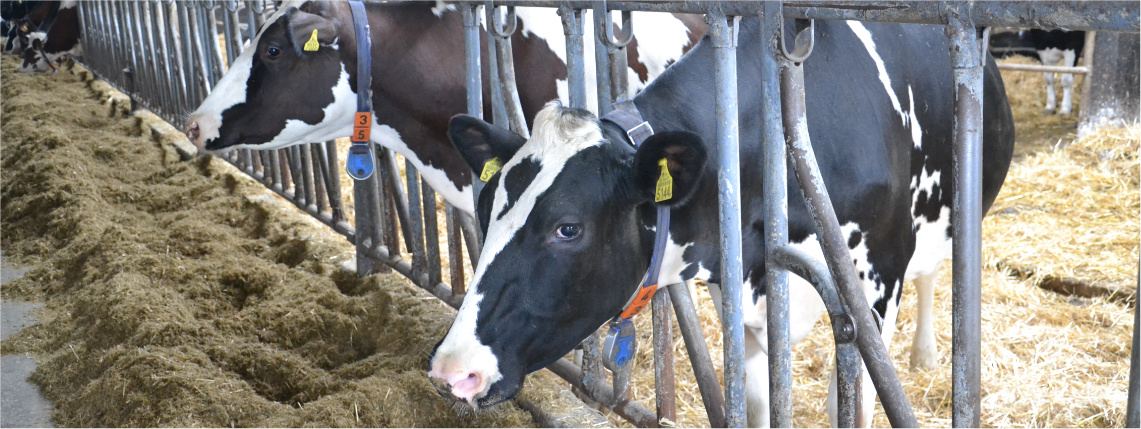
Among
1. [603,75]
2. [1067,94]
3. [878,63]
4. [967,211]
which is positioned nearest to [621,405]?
[603,75]

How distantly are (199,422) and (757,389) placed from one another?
170 cm

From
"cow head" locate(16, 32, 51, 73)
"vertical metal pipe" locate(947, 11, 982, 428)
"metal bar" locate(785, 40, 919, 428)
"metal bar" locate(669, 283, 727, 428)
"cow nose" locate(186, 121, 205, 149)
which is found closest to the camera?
"vertical metal pipe" locate(947, 11, 982, 428)

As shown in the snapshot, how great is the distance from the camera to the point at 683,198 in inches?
74.7

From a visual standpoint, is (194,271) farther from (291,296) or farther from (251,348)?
(251,348)

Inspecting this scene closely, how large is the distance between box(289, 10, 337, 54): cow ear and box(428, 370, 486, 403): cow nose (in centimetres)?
175

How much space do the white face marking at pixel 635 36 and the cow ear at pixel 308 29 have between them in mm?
659

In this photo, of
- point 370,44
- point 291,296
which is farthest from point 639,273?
point 291,296

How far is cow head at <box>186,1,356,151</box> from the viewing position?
328 cm

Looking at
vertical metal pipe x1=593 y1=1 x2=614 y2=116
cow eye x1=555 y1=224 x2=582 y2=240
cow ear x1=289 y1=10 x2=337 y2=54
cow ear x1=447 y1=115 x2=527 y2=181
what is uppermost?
cow ear x1=289 y1=10 x2=337 y2=54

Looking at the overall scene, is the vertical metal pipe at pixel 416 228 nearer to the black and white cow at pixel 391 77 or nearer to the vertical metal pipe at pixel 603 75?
the black and white cow at pixel 391 77

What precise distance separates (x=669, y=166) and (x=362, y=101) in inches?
70.5

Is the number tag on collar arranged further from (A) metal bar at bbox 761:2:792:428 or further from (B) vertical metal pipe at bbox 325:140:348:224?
(A) metal bar at bbox 761:2:792:428

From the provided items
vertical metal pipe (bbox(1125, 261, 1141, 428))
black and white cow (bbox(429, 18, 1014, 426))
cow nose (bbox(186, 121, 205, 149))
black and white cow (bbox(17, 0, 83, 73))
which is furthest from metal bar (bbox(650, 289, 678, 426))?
black and white cow (bbox(17, 0, 83, 73))

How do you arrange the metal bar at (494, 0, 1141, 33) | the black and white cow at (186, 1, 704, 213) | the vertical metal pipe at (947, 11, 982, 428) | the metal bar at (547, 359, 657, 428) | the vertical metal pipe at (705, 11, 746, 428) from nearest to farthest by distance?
the metal bar at (494, 0, 1141, 33) < the vertical metal pipe at (947, 11, 982, 428) < the vertical metal pipe at (705, 11, 746, 428) < the metal bar at (547, 359, 657, 428) < the black and white cow at (186, 1, 704, 213)
